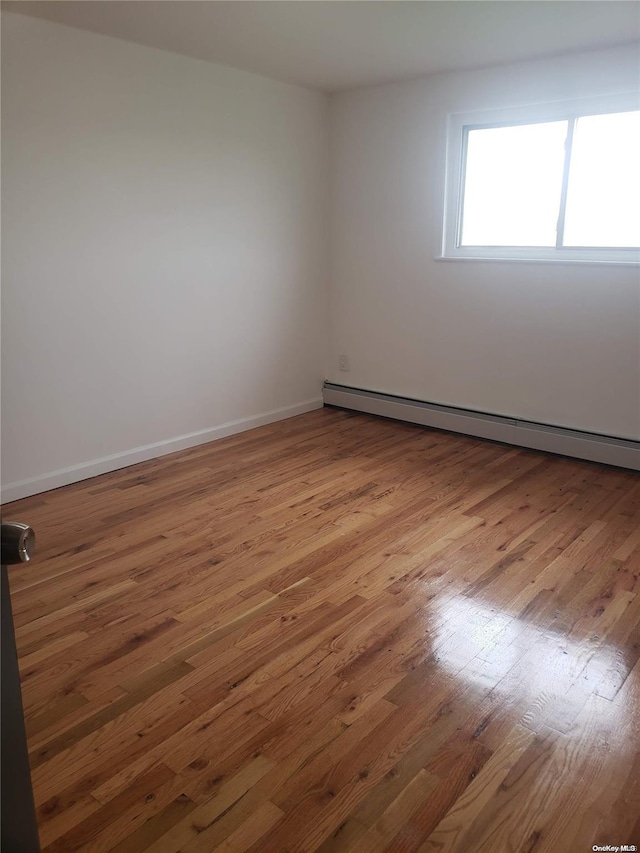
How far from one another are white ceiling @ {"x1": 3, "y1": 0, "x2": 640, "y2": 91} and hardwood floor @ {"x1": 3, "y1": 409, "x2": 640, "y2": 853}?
2.37 meters

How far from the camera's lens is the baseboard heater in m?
3.94

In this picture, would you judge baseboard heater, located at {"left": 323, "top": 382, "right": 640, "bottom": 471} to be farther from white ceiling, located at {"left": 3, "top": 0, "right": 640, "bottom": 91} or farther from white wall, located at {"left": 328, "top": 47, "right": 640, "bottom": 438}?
white ceiling, located at {"left": 3, "top": 0, "right": 640, "bottom": 91}

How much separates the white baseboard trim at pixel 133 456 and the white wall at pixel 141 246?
0.04 feet

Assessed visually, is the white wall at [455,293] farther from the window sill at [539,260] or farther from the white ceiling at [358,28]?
the white ceiling at [358,28]

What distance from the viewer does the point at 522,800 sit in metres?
1.63

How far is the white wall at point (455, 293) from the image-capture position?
382 centimetres

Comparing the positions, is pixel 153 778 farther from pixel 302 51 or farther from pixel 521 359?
pixel 302 51

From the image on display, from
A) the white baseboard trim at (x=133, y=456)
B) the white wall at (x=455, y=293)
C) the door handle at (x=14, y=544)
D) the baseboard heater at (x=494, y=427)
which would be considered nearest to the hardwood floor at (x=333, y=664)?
the white baseboard trim at (x=133, y=456)

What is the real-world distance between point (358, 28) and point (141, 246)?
5.50 ft

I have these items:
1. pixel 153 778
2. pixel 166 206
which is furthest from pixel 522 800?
pixel 166 206

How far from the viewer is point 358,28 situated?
10.6 feet

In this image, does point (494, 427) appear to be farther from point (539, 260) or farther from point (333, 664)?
point (333, 664)

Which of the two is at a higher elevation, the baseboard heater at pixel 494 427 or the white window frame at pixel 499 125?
the white window frame at pixel 499 125

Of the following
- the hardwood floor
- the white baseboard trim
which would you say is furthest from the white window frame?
the white baseboard trim
